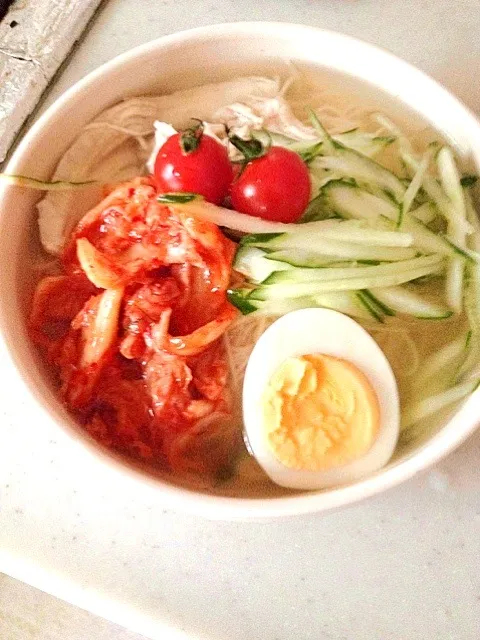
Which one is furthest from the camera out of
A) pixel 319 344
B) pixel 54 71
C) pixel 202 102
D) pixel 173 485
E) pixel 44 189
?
pixel 54 71

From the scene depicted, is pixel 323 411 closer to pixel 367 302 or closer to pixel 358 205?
pixel 367 302

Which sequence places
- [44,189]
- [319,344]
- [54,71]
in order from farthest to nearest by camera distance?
[54,71]
[44,189]
[319,344]

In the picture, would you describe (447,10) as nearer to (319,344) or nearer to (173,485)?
(319,344)

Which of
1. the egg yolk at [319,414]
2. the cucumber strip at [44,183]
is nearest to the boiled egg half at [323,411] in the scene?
the egg yolk at [319,414]

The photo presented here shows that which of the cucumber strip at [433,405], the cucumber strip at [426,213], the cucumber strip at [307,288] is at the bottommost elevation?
the cucumber strip at [433,405]

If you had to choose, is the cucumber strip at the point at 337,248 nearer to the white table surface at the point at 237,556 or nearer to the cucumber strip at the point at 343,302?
the cucumber strip at the point at 343,302

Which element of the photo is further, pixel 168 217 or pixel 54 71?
pixel 54 71

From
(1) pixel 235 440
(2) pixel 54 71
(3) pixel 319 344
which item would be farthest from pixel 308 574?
(2) pixel 54 71
